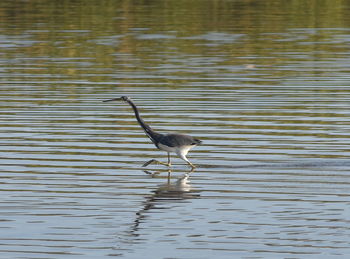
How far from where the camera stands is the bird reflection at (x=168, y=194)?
644 inches

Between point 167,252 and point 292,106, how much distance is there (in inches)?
485

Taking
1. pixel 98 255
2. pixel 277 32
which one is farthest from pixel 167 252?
pixel 277 32

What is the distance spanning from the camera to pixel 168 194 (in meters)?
17.7

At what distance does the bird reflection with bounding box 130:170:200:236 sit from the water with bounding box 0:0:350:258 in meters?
0.03

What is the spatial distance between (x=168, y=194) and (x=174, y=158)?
3960 mm

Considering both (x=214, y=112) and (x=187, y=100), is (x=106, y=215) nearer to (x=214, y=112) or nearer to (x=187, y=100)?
(x=214, y=112)

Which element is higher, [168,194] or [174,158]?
[168,194]

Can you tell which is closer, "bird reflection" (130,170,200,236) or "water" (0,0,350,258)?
"water" (0,0,350,258)

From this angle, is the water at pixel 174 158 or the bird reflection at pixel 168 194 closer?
the water at pixel 174 158

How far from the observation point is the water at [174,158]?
1487 centimetres

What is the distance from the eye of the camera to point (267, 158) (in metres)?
20.1

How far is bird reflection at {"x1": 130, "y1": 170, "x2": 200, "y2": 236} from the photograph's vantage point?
1635 cm

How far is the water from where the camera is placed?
14.9 metres

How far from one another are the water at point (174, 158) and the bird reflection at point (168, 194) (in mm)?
32
